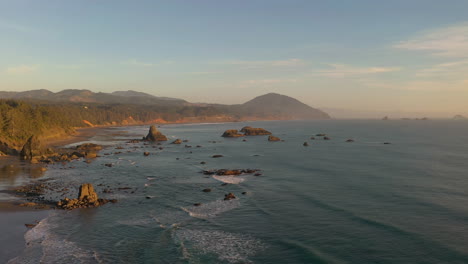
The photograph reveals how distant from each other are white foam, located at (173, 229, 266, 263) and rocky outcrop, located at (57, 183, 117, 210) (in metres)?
15.7

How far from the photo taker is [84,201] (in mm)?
44281

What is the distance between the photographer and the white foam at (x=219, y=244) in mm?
29484

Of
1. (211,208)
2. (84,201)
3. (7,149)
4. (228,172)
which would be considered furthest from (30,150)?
(211,208)

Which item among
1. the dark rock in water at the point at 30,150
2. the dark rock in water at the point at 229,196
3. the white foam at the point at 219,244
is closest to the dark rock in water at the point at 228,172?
the dark rock in water at the point at 229,196

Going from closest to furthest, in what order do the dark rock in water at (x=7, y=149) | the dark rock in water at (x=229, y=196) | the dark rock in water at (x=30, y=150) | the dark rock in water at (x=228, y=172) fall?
the dark rock in water at (x=229, y=196) → the dark rock in water at (x=228, y=172) → the dark rock in water at (x=30, y=150) → the dark rock in water at (x=7, y=149)

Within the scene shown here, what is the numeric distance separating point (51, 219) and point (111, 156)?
192 feet

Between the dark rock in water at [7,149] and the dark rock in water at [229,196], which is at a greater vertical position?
the dark rock in water at [7,149]

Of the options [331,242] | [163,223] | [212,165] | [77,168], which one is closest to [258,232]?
[331,242]

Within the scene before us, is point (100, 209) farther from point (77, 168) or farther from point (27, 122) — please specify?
point (27, 122)

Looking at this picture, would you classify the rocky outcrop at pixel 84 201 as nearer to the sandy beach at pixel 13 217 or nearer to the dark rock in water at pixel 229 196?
the sandy beach at pixel 13 217

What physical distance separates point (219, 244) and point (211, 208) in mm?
11828

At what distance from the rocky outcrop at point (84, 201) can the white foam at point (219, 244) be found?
15714mm

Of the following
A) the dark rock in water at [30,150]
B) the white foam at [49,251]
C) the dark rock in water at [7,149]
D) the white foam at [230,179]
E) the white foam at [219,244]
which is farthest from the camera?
the dark rock in water at [7,149]

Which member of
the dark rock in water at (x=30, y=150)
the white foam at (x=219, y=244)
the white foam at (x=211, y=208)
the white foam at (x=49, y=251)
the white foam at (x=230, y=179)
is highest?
the dark rock in water at (x=30, y=150)
